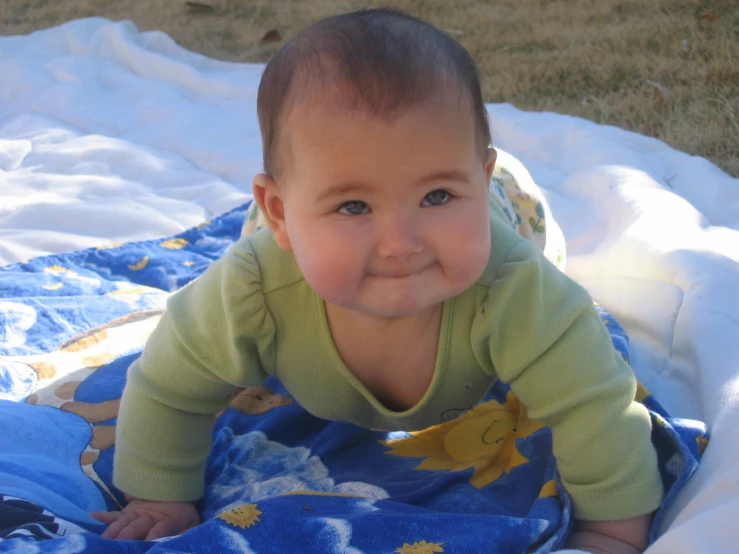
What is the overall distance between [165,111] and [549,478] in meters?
2.24

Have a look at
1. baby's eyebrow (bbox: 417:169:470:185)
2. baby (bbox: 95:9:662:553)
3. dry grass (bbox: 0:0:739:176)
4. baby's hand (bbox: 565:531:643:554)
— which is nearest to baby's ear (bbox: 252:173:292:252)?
baby (bbox: 95:9:662:553)

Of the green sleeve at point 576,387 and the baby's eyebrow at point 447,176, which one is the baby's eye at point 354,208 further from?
the green sleeve at point 576,387

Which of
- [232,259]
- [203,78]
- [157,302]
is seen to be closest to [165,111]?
[203,78]

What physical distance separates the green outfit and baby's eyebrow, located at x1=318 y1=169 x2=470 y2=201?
0.20 m

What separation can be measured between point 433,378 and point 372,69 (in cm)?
45

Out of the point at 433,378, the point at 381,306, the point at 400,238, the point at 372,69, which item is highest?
the point at 372,69

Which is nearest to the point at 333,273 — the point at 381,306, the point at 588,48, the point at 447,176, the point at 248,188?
the point at 381,306

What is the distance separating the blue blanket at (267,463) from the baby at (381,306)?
0.07 m

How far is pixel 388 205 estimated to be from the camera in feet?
3.10

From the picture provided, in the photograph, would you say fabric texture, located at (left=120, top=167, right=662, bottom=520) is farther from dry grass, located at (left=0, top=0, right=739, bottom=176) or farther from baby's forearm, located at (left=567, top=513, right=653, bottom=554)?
dry grass, located at (left=0, top=0, right=739, bottom=176)

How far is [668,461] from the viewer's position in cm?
117

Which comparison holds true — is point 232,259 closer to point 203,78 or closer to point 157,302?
point 157,302

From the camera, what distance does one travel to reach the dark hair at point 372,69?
942 millimetres

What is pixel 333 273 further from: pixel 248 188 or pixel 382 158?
pixel 248 188
